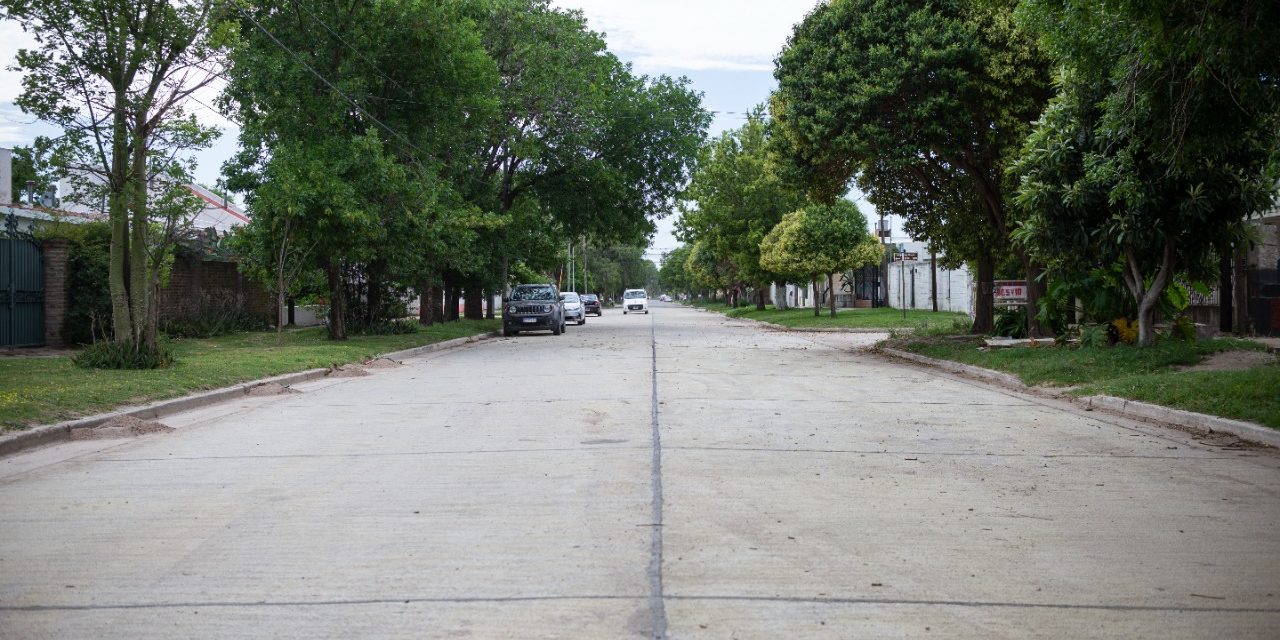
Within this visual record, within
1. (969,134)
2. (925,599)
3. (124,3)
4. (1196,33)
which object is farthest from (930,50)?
(925,599)

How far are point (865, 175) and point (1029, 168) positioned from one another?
25.5ft

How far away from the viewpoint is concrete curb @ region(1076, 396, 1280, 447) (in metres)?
9.89

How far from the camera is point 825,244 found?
→ 47844mm

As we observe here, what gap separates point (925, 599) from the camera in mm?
4852

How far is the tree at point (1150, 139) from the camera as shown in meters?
9.42

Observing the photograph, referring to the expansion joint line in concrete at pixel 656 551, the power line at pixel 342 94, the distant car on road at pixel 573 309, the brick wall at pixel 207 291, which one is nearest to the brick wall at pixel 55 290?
the brick wall at pixel 207 291

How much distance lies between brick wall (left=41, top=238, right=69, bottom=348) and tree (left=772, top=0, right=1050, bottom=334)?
15.8 meters

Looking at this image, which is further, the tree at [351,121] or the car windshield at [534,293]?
the car windshield at [534,293]

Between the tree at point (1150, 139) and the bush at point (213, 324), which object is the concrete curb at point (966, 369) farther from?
the bush at point (213, 324)

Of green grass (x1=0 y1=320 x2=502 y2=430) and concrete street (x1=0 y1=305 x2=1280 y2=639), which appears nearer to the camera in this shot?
concrete street (x1=0 y1=305 x2=1280 y2=639)

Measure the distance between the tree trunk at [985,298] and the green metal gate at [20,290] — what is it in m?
20.5

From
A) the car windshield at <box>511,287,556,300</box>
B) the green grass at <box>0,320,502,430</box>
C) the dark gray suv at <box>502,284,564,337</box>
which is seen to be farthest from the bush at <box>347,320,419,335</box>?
the car windshield at <box>511,287,556,300</box>

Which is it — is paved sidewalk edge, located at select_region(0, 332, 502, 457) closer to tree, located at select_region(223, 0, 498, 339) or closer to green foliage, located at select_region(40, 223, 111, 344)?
tree, located at select_region(223, 0, 498, 339)

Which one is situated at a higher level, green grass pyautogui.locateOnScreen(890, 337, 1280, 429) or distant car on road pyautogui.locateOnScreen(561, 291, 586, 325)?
distant car on road pyautogui.locateOnScreen(561, 291, 586, 325)
